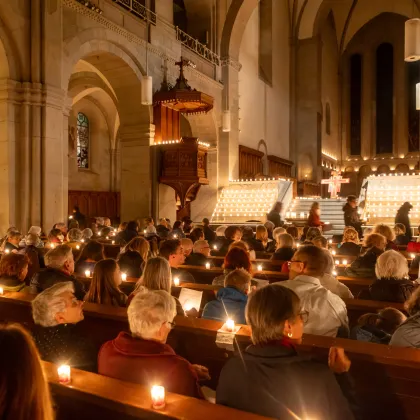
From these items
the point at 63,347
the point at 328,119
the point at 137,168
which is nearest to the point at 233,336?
the point at 63,347

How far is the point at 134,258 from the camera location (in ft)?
17.7

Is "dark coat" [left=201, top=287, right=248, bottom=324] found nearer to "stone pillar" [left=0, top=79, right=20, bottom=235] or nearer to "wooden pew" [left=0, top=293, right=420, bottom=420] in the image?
"wooden pew" [left=0, top=293, right=420, bottom=420]

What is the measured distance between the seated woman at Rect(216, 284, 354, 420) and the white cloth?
1194 mm

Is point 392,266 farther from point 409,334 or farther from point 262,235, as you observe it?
point 262,235

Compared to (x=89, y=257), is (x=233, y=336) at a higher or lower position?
lower

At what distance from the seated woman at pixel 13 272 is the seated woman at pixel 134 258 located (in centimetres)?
135

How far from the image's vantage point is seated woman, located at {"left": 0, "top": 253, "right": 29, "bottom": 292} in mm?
4148

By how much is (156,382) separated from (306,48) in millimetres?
24535

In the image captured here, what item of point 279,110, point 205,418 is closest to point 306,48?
point 279,110

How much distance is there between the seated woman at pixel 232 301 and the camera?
3.37 metres

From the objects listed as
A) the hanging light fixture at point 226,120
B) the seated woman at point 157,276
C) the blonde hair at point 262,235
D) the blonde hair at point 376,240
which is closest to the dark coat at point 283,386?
the seated woman at point 157,276

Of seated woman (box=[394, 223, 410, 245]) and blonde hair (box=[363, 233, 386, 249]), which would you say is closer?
blonde hair (box=[363, 233, 386, 249])

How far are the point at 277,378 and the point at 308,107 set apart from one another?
24.3m

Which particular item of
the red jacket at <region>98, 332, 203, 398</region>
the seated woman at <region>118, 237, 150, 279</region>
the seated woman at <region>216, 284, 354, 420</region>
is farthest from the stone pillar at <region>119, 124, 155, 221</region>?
the seated woman at <region>216, 284, 354, 420</region>
